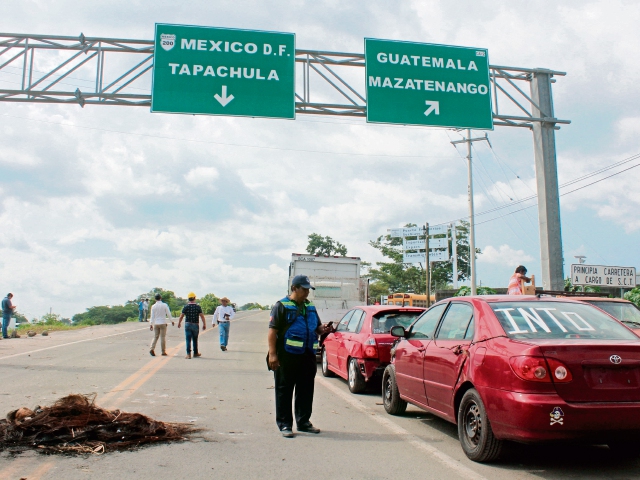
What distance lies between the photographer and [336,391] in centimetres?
999

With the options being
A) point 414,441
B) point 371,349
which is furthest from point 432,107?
point 414,441

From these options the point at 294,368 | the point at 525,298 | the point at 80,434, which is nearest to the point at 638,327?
the point at 525,298

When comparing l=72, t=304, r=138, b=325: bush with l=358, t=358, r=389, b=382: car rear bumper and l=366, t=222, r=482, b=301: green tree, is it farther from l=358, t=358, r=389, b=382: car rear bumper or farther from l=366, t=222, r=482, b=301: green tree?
l=358, t=358, r=389, b=382: car rear bumper

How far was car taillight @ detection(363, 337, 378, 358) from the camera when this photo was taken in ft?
30.6

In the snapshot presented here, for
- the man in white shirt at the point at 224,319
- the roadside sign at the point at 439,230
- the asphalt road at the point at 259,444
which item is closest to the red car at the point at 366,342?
the asphalt road at the point at 259,444

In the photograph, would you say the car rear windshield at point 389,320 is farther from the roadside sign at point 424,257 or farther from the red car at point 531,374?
the roadside sign at point 424,257

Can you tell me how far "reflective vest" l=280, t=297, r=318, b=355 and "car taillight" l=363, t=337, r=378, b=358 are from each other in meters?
2.77

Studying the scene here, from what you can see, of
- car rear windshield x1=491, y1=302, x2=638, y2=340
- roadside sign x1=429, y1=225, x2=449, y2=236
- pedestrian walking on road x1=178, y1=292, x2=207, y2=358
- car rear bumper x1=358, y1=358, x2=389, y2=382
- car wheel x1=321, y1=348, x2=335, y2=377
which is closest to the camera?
car rear windshield x1=491, y1=302, x2=638, y2=340

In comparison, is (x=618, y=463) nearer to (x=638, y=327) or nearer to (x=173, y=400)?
(x=638, y=327)

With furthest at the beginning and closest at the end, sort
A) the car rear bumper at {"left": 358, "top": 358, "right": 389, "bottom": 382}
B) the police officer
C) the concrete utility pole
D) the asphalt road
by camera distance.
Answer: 1. the concrete utility pole
2. the car rear bumper at {"left": 358, "top": 358, "right": 389, "bottom": 382}
3. the police officer
4. the asphalt road

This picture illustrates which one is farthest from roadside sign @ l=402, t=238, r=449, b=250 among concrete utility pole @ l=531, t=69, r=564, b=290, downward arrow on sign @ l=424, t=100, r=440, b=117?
downward arrow on sign @ l=424, t=100, r=440, b=117

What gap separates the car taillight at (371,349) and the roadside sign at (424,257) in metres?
38.6

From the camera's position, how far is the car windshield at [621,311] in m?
9.16

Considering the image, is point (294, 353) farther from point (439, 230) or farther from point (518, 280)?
point (439, 230)
